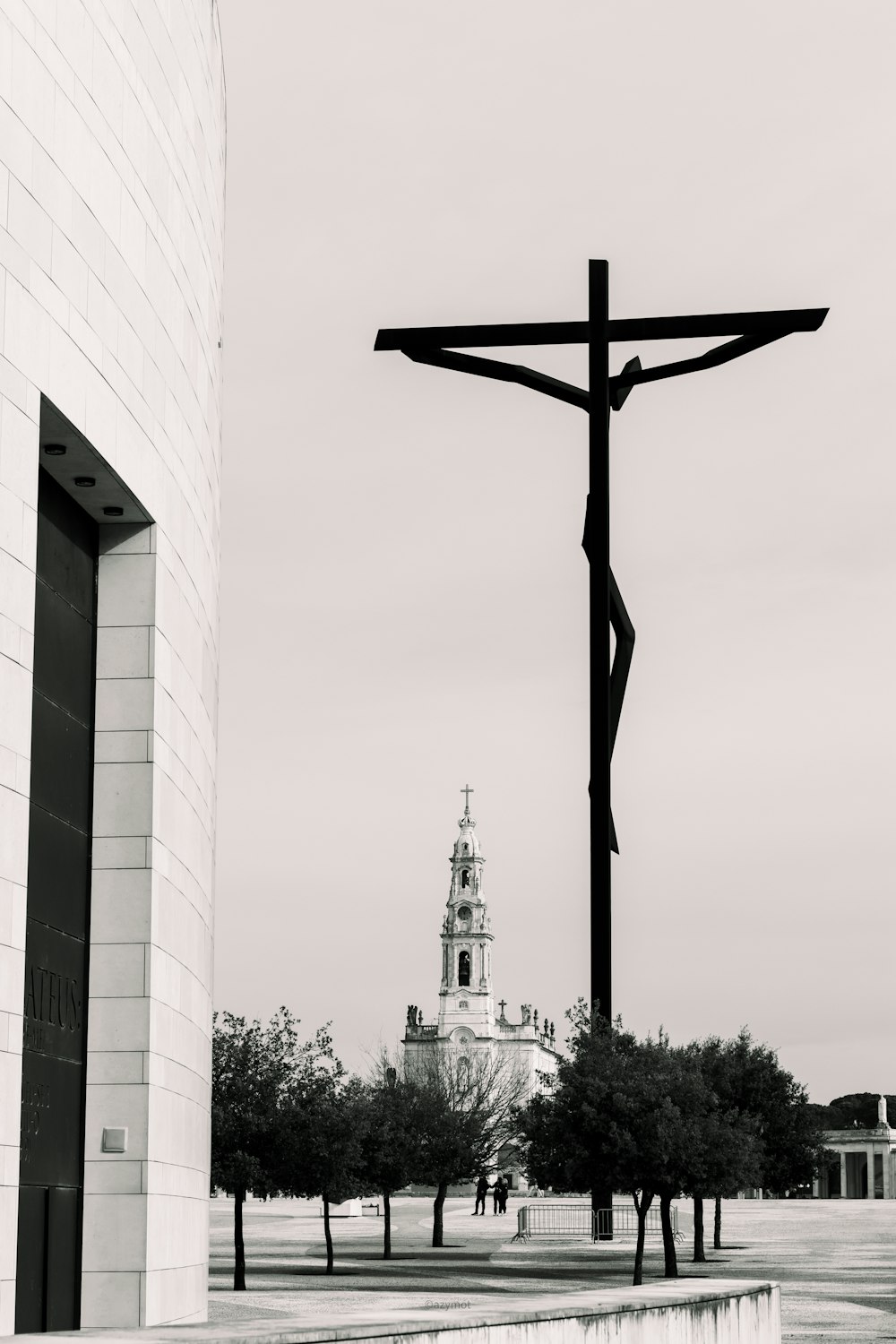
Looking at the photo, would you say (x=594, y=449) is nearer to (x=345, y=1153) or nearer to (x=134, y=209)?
(x=134, y=209)

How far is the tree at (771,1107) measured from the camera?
41469mm

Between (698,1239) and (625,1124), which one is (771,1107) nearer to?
(698,1239)

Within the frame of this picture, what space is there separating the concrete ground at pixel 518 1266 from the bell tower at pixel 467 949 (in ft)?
303

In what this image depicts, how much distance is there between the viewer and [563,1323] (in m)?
11.2

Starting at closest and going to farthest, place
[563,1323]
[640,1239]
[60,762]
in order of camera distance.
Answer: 1. [563,1323]
2. [60,762]
3. [640,1239]

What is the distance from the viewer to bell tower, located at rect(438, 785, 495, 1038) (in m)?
168

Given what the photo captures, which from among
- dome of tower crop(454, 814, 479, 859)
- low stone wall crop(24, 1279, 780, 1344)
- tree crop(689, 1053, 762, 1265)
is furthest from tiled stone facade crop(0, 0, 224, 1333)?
dome of tower crop(454, 814, 479, 859)

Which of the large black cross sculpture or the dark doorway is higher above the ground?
the large black cross sculpture

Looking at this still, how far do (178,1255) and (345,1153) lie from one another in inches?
750

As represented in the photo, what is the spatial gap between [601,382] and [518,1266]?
21.2 m

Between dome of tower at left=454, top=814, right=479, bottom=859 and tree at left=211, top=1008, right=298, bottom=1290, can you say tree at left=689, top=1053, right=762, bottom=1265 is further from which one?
dome of tower at left=454, top=814, right=479, bottom=859

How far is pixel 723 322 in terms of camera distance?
30875mm

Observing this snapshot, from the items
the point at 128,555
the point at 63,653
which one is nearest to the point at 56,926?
the point at 63,653

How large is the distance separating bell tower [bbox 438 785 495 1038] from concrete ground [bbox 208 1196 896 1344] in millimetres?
92315
